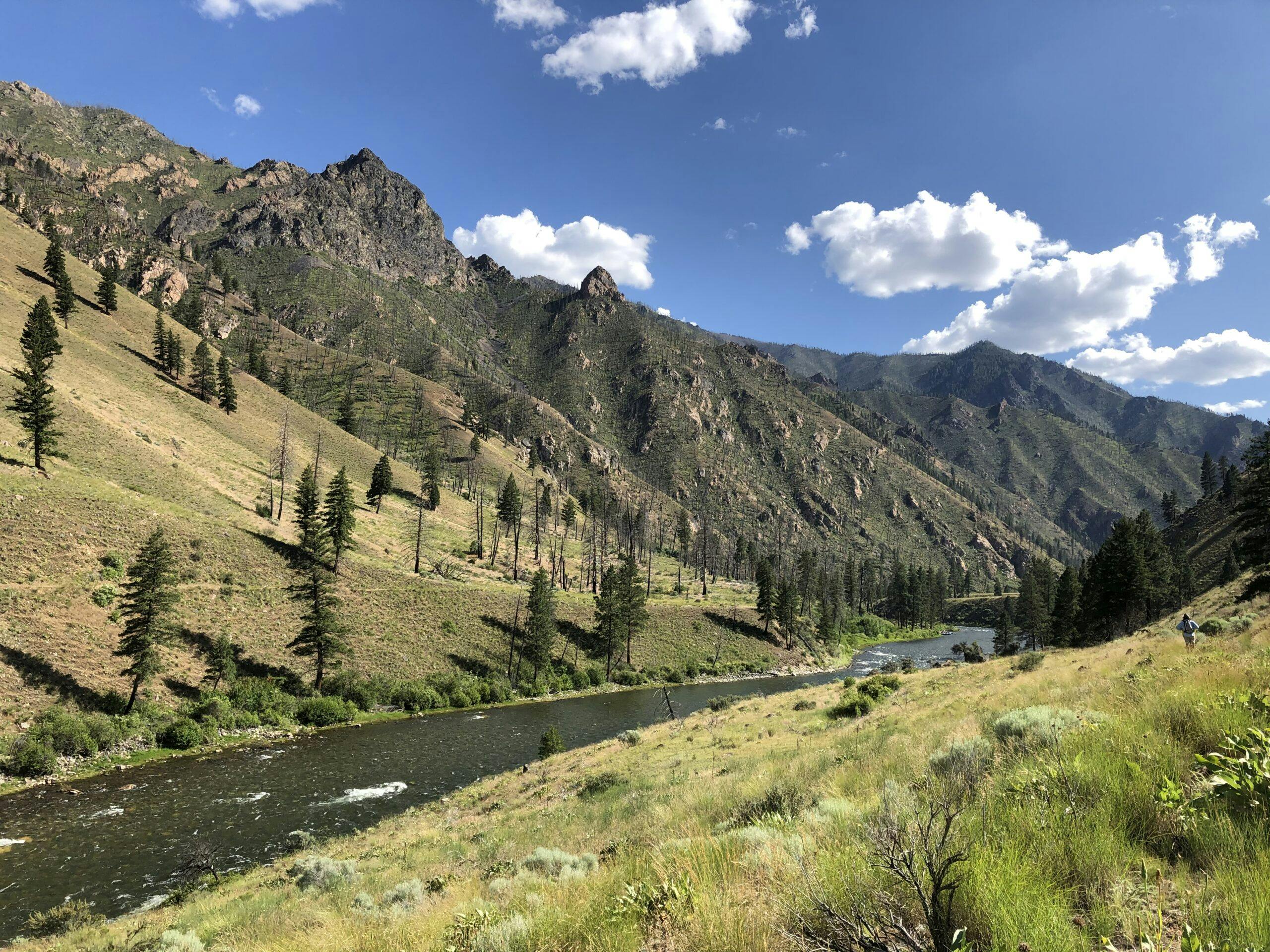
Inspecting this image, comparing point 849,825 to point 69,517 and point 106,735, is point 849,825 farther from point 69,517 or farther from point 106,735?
point 69,517

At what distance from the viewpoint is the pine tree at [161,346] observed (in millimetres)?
91562

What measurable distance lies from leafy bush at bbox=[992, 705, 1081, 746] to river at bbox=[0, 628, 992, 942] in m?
25.3

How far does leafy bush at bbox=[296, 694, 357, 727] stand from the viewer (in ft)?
132

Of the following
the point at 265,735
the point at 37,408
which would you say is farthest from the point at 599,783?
the point at 37,408

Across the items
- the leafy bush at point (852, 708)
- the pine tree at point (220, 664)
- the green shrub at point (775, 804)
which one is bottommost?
the pine tree at point (220, 664)

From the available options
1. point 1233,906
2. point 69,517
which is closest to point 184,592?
point 69,517

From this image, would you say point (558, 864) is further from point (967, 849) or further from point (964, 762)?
point (967, 849)

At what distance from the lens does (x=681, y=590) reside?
95.1 metres

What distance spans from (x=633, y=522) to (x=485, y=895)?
120m

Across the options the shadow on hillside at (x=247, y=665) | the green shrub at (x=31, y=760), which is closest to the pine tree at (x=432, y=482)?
the shadow on hillside at (x=247, y=665)

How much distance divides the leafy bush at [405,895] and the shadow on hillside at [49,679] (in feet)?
118

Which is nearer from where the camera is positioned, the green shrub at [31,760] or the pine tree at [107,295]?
the green shrub at [31,760]

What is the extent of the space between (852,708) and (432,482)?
91.0m

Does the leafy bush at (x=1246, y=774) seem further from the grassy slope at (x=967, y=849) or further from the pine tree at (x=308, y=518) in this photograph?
the pine tree at (x=308, y=518)
